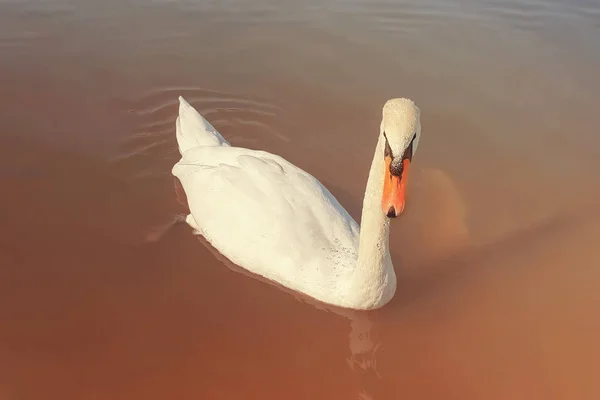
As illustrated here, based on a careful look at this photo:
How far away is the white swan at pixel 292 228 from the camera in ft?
13.1

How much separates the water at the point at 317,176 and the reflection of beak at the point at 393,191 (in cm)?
131

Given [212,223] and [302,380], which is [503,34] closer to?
[212,223]

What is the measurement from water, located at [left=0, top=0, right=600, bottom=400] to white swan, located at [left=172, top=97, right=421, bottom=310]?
27 cm

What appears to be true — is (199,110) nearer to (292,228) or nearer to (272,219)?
(272,219)

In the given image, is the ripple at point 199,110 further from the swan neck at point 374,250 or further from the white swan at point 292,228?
the swan neck at point 374,250

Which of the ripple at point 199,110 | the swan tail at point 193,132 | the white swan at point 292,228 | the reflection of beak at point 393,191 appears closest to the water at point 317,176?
the ripple at point 199,110

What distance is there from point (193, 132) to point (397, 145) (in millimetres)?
2791

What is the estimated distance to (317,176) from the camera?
591 cm

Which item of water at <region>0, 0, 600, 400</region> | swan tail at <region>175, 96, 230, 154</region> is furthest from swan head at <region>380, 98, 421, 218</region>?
swan tail at <region>175, 96, 230, 154</region>

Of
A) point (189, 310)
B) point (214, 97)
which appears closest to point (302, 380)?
point (189, 310)

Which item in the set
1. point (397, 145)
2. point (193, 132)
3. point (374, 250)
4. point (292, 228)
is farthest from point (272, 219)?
point (193, 132)

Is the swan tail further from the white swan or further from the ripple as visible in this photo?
the ripple

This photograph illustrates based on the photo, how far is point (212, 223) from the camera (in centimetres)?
475

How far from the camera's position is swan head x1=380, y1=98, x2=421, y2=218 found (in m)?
3.16
